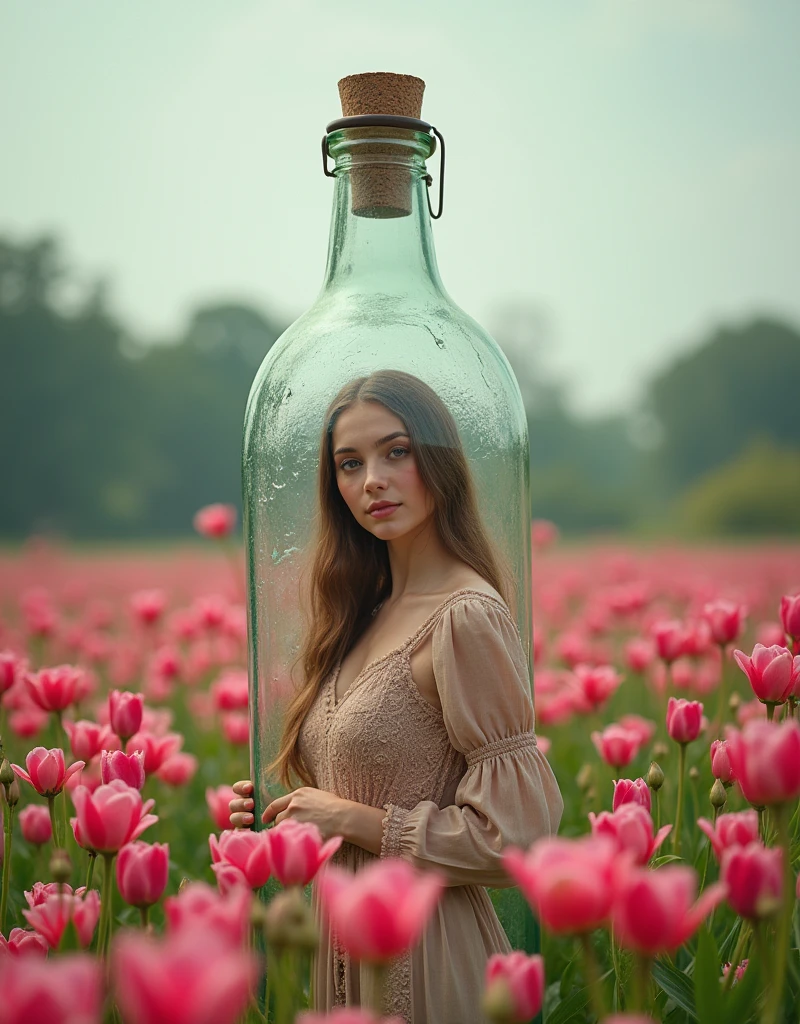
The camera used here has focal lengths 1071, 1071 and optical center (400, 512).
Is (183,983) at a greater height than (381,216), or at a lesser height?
lesser

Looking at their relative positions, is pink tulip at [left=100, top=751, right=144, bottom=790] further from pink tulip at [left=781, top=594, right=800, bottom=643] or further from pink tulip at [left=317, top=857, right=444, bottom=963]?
pink tulip at [left=781, top=594, right=800, bottom=643]

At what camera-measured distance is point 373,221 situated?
196 cm

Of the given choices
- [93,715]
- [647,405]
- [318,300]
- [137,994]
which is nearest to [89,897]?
[137,994]

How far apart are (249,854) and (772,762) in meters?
0.57

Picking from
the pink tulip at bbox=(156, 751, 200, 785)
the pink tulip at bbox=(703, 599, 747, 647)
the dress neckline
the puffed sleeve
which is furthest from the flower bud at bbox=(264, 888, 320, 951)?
the pink tulip at bbox=(156, 751, 200, 785)

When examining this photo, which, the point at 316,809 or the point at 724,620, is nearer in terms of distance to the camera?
the point at 316,809

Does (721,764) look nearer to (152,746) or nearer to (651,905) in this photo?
(651,905)

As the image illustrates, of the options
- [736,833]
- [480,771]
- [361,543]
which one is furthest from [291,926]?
[361,543]

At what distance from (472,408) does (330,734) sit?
2.03ft

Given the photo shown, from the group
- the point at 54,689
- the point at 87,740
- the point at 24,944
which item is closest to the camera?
the point at 24,944

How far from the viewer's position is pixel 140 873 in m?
1.19

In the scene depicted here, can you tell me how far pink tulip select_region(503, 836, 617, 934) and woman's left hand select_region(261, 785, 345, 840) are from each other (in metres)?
0.81

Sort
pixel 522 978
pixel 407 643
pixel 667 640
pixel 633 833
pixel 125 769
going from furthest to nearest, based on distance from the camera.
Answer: pixel 667 640 < pixel 407 643 < pixel 125 769 < pixel 633 833 < pixel 522 978

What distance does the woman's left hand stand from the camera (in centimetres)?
163
